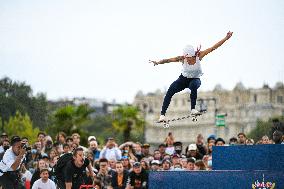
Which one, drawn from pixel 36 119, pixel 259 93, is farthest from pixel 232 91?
pixel 36 119

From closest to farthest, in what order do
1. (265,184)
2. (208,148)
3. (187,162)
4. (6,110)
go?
(265,184), (187,162), (208,148), (6,110)

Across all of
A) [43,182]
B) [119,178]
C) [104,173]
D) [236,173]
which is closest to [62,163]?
[43,182]

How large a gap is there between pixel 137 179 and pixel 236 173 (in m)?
4.55

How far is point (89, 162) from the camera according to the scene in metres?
16.9

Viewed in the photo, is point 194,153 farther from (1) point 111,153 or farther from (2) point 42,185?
(2) point 42,185

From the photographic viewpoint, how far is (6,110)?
32.2 metres

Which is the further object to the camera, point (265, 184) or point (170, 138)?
point (170, 138)

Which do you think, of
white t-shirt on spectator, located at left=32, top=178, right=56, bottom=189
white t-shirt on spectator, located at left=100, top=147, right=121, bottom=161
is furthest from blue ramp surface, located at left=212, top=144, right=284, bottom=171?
white t-shirt on spectator, located at left=100, top=147, right=121, bottom=161

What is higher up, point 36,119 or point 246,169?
point 36,119

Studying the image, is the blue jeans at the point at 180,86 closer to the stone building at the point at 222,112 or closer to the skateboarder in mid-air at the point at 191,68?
the skateboarder in mid-air at the point at 191,68

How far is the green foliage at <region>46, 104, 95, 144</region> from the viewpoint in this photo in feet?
181

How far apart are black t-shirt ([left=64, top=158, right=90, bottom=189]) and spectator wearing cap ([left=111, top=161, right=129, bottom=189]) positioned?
227cm

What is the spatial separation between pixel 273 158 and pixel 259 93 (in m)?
118

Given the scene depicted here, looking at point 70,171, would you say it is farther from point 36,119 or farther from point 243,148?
point 36,119
